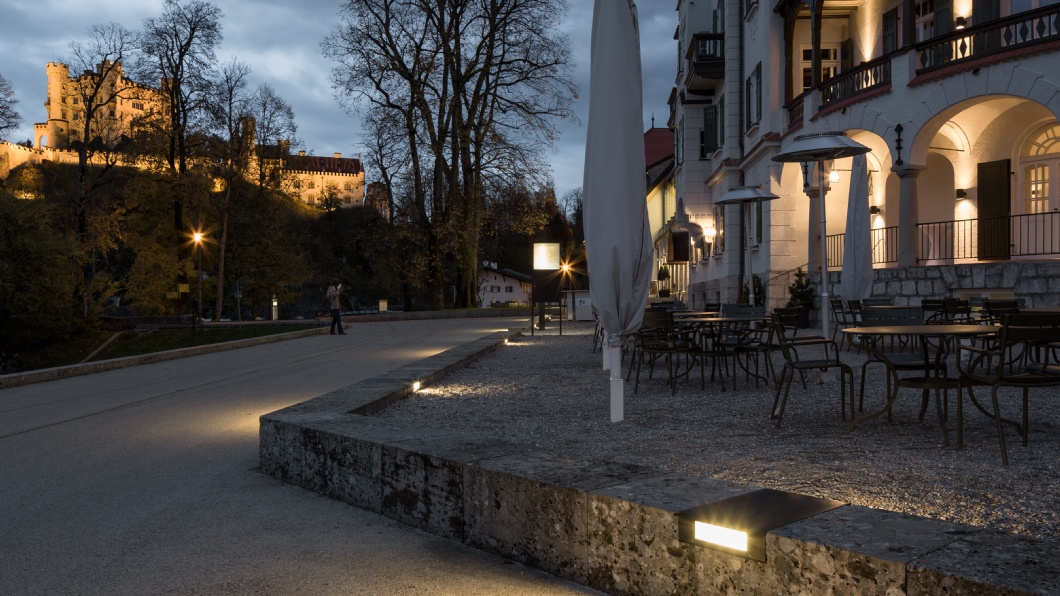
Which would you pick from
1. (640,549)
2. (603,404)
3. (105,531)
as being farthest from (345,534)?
(603,404)

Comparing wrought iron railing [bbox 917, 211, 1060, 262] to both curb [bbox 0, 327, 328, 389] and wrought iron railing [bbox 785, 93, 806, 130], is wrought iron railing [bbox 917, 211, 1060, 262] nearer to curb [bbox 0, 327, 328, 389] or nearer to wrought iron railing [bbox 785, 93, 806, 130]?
wrought iron railing [bbox 785, 93, 806, 130]

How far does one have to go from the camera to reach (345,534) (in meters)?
4.27

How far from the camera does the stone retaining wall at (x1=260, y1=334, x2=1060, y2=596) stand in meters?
2.44

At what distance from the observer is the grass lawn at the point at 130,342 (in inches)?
1149

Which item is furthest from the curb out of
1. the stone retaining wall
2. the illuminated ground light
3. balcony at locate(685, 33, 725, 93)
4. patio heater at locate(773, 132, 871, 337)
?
balcony at locate(685, 33, 725, 93)

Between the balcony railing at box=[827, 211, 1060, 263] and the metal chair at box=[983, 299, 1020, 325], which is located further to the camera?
the balcony railing at box=[827, 211, 1060, 263]

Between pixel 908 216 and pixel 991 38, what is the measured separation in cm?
382

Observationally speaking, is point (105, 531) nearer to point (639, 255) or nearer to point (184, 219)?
point (639, 255)

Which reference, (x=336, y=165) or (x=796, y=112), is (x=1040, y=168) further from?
(x=336, y=165)

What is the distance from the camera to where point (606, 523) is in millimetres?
3369

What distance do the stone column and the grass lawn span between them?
1944cm

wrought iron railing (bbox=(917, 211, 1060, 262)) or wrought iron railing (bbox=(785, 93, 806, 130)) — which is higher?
wrought iron railing (bbox=(785, 93, 806, 130))

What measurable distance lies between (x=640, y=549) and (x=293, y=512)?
7.57 feet

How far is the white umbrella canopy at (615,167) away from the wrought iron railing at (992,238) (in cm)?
1340
